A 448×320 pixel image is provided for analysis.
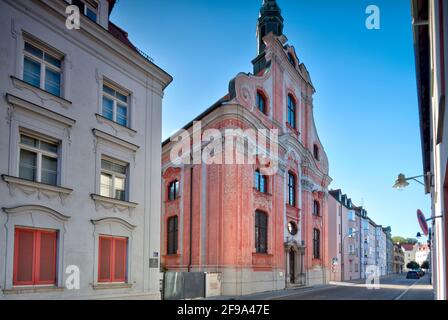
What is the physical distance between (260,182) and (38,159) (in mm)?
15119

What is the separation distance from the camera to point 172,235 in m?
24.9

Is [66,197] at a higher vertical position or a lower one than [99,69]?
lower

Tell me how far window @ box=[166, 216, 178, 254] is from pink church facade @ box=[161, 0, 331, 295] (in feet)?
0.20

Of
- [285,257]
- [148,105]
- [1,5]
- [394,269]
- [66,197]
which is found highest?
[1,5]

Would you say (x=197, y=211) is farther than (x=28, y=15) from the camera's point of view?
Yes

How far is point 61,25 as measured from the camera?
1066 centimetres

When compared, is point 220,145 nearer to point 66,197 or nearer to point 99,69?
point 99,69

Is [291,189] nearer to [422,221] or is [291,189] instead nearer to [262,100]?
[262,100]

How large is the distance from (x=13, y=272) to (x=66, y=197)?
216 centimetres

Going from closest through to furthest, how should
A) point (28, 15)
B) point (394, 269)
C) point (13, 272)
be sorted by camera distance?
point (13, 272) → point (28, 15) → point (394, 269)

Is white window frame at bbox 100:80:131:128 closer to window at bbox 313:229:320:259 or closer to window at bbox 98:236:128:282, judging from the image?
window at bbox 98:236:128:282
